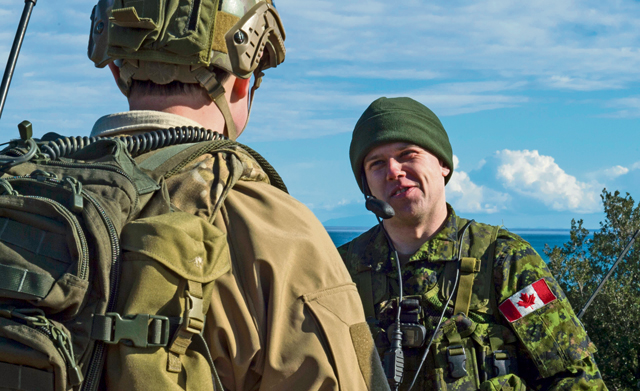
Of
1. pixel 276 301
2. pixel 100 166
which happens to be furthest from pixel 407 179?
pixel 100 166

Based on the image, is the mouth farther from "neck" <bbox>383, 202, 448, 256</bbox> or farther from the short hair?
the short hair

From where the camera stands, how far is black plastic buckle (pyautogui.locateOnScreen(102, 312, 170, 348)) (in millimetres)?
1614

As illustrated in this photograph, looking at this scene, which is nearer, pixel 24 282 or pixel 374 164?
pixel 24 282

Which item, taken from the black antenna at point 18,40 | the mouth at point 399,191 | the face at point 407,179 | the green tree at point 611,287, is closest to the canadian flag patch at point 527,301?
the face at point 407,179

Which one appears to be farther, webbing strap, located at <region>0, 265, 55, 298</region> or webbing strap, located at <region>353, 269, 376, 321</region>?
webbing strap, located at <region>353, 269, 376, 321</region>

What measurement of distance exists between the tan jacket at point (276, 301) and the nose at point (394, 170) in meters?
2.50

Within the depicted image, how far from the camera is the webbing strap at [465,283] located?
4070 millimetres

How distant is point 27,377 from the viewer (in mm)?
1582

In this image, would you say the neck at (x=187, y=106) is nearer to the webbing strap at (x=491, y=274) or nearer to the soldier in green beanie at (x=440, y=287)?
the soldier in green beanie at (x=440, y=287)

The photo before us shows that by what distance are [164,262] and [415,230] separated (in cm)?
306

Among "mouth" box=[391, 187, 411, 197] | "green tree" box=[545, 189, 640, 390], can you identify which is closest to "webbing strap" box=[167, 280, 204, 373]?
"mouth" box=[391, 187, 411, 197]

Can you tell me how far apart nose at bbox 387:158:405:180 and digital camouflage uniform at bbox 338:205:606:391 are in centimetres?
47

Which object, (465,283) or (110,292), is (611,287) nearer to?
(465,283)

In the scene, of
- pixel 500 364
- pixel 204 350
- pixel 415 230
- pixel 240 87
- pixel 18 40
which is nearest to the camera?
pixel 204 350
